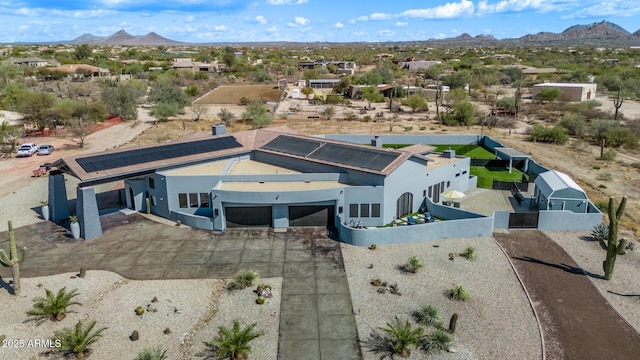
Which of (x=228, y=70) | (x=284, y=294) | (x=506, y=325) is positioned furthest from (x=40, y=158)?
(x=228, y=70)

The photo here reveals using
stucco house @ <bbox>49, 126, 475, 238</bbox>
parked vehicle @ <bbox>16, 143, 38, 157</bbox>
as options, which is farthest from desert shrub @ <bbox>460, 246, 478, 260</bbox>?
parked vehicle @ <bbox>16, 143, 38, 157</bbox>

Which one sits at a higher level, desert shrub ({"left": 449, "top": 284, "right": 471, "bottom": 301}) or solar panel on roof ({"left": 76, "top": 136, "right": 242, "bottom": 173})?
solar panel on roof ({"left": 76, "top": 136, "right": 242, "bottom": 173})

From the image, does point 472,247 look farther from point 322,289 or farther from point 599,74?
point 599,74

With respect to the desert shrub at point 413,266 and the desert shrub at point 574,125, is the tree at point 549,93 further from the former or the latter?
the desert shrub at point 413,266

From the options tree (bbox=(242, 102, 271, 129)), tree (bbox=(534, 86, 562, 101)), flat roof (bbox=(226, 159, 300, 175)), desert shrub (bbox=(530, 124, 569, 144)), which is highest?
tree (bbox=(534, 86, 562, 101))

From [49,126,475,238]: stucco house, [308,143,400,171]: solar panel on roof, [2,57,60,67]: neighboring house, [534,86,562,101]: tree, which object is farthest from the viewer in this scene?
[2,57,60,67]: neighboring house

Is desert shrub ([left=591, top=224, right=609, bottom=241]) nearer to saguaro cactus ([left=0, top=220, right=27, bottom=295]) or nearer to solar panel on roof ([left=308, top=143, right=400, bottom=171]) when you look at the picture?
solar panel on roof ([left=308, top=143, right=400, bottom=171])

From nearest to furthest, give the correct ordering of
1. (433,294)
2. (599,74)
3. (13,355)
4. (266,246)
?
(13,355)
(433,294)
(266,246)
(599,74)
